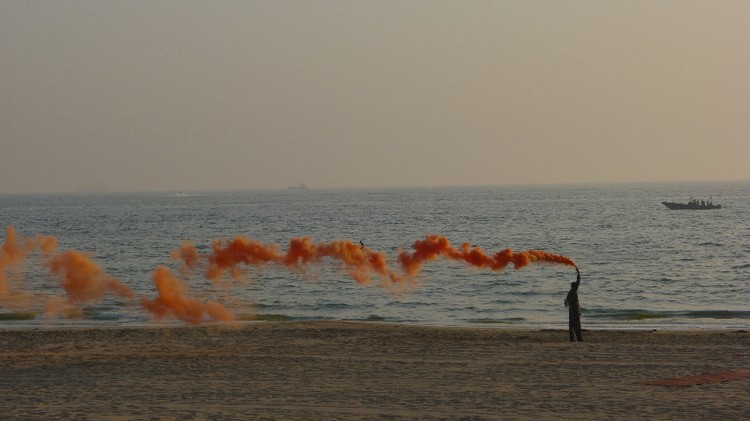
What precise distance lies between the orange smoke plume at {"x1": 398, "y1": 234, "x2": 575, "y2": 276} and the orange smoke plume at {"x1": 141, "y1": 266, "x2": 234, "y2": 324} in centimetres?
883

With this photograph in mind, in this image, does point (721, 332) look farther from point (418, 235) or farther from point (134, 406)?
point (418, 235)

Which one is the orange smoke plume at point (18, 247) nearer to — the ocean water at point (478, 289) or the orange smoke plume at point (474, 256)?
the ocean water at point (478, 289)

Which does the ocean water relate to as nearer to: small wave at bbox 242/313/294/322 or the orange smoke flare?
small wave at bbox 242/313/294/322

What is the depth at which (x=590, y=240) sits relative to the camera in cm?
9094

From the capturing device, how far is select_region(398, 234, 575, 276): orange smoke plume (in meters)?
28.8

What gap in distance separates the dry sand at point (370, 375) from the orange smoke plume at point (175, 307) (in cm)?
421

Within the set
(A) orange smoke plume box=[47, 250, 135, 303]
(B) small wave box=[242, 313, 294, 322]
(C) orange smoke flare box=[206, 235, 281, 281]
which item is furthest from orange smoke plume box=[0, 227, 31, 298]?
(B) small wave box=[242, 313, 294, 322]

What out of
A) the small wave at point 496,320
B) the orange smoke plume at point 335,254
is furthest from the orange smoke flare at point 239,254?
the small wave at point 496,320

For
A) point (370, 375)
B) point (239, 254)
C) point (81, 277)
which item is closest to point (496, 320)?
point (239, 254)

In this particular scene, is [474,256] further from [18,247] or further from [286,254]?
[18,247]

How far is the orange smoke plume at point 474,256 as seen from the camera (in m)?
28.8

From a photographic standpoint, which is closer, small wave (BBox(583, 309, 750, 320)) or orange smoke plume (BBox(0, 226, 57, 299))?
orange smoke plume (BBox(0, 226, 57, 299))

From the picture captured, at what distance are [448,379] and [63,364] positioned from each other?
10307 mm

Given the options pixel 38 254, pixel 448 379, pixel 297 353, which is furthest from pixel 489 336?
pixel 38 254
